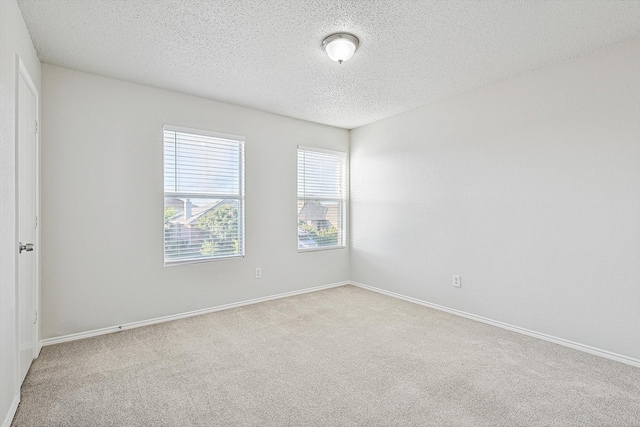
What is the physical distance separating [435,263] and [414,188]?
970mm

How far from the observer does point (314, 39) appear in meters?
2.51

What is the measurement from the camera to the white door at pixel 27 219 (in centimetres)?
216

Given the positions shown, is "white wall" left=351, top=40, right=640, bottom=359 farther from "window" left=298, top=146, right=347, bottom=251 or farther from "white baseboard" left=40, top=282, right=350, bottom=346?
"white baseboard" left=40, top=282, right=350, bottom=346

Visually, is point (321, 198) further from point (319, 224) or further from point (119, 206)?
point (119, 206)

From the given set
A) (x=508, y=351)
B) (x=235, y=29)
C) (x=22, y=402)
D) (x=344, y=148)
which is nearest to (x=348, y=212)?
(x=344, y=148)

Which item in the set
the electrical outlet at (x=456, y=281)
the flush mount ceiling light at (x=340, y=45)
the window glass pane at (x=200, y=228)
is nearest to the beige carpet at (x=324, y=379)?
the electrical outlet at (x=456, y=281)

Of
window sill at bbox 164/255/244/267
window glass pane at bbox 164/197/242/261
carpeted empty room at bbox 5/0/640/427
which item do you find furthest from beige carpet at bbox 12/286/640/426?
window glass pane at bbox 164/197/242/261

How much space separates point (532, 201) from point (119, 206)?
3.99 m

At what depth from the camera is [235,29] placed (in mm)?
2363

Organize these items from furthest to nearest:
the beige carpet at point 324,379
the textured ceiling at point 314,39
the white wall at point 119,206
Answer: the white wall at point 119,206 → the textured ceiling at point 314,39 → the beige carpet at point 324,379

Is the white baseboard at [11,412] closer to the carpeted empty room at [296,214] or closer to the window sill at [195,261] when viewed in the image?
the carpeted empty room at [296,214]

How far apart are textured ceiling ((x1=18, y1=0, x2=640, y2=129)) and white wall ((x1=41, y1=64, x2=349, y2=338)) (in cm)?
28

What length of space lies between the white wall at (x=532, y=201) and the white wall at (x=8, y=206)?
3.76 meters

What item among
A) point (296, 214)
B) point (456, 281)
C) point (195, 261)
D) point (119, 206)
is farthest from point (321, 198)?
point (119, 206)
